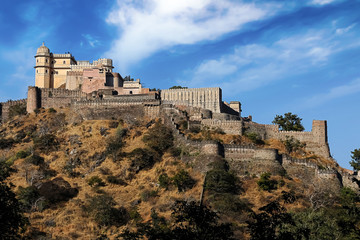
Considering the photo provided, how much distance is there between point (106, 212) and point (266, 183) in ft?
54.7

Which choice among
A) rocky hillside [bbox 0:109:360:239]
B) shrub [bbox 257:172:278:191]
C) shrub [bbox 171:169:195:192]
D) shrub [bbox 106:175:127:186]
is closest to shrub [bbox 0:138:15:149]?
rocky hillside [bbox 0:109:360:239]

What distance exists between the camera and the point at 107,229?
164ft

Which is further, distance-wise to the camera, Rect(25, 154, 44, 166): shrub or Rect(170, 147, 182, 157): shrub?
Rect(25, 154, 44, 166): shrub

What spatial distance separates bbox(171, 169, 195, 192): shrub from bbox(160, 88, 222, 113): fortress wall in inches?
916

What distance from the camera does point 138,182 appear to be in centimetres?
5806

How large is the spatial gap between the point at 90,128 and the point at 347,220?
39531 mm

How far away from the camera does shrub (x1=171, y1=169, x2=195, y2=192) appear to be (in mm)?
53781

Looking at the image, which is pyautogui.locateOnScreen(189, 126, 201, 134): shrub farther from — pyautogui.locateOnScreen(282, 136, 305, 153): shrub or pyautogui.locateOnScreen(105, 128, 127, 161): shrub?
pyautogui.locateOnScreen(282, 136, 305, 153): shrub

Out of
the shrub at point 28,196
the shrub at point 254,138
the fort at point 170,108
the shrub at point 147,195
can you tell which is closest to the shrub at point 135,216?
the shrub at point 147,195

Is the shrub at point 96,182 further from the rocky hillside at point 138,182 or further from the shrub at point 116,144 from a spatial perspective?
the shrub at point 116,144

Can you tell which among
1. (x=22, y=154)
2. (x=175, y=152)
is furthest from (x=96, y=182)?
(x=22, y=154)

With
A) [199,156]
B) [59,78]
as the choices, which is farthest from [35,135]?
[199,156]

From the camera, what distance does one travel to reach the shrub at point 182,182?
53.8 metres

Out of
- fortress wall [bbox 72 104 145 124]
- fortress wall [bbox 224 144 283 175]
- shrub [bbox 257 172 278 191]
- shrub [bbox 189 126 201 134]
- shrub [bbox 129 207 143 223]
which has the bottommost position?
shrub [bbox 129 207 143 223]
